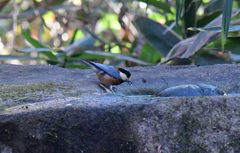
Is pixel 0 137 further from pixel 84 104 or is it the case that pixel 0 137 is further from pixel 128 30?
pixel 128 30

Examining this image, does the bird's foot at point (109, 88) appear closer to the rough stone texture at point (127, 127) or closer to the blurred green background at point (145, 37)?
the blurred green background at point (145, 37)

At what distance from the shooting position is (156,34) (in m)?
5.09

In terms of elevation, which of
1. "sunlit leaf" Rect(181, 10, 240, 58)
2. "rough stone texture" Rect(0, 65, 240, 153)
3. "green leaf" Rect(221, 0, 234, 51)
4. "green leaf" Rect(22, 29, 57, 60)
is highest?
"green leaf" Rect(221, 0, 234, 51)

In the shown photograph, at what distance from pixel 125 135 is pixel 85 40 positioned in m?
4.12

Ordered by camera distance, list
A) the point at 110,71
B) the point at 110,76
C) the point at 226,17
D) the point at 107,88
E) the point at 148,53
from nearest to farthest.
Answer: the point at 226,17 → the point at 107,88 → the point at 110,76 → the point at 110,71 → the point at 148,53

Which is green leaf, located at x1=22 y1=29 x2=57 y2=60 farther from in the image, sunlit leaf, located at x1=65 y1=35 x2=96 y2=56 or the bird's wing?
the bird's wing

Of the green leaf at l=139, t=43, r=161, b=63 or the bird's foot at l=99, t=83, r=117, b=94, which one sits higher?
the bird's foot at l=99, t=83, r=117, b=94

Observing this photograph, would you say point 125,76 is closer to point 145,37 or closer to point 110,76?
point 110,76

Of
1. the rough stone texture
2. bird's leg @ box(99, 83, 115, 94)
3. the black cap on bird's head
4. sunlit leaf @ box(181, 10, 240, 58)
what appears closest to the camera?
the rough stone texture

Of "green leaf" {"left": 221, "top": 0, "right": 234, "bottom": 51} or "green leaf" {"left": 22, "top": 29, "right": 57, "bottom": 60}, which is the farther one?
"green leaf" {"left": 22, "top": 29, "right": 57, "bottom": 60}

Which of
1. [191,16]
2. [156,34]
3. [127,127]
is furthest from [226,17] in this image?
[156,34]

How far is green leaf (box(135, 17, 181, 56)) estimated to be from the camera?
199 inches

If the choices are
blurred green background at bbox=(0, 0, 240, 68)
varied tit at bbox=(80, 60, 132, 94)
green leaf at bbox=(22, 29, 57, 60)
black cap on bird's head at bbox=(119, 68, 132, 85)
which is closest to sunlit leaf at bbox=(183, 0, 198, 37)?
blurred green background at bbox=(0, 0, 240, 68)

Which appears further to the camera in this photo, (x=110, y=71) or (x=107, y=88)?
(x=110, y=71)
